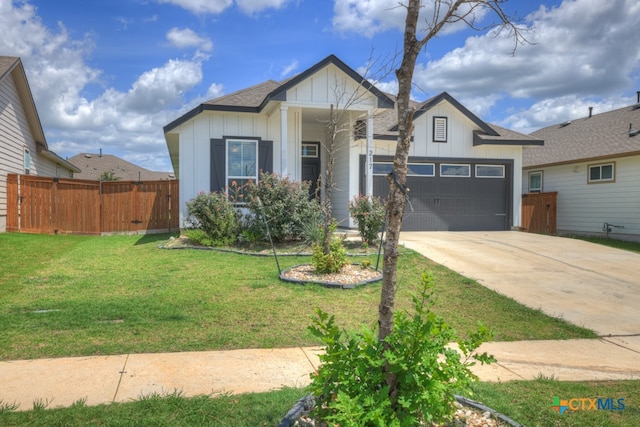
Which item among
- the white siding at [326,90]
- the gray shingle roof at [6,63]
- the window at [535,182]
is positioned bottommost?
the window at [535,182]

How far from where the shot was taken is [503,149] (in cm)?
1568

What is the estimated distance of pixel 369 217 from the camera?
10.5 m

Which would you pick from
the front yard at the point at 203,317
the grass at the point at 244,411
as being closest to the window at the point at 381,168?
the front yard at the point at 203,317

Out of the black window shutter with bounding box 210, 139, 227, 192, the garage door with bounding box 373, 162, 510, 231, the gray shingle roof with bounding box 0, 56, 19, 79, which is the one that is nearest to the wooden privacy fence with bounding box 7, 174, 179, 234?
the black window shutter with bounding box 210, 139, 227, 192

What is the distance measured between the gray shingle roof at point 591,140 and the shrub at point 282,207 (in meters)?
11.3

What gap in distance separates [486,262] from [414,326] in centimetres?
766

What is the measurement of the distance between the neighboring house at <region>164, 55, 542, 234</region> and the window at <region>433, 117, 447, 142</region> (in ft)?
0.11

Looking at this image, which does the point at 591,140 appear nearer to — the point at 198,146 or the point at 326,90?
the point at 326,90

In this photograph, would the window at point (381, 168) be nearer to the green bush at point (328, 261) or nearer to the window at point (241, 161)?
the window at point (241, 161)

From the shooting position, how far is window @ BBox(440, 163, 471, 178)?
15.3 metres

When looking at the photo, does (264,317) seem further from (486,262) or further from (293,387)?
(486,262)

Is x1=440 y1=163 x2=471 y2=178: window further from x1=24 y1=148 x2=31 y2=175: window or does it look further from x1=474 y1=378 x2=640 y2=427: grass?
x1=24 y1=148 x2=31 y2=175: window

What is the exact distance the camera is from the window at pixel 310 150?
15531mm

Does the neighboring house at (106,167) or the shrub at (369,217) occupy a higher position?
the neighboring house at (106,167)
